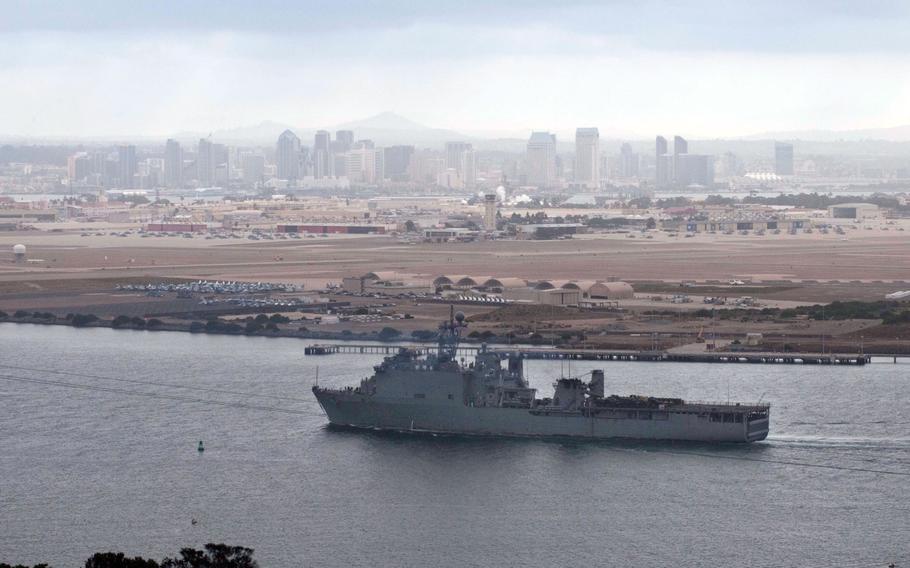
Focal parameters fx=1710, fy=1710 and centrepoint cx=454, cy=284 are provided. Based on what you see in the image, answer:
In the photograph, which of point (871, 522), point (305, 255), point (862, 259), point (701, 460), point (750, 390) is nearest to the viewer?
point (871, 522)

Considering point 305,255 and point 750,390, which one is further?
point 305,255

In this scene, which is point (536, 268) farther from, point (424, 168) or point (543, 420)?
point (424, 168)

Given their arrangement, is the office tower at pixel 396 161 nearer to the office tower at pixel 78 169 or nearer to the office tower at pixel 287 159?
the office tower at pixel 287 159

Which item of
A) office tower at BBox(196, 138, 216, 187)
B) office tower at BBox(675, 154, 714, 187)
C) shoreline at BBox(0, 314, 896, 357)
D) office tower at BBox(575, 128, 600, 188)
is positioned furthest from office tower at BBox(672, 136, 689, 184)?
shoreline at BBox(0, 314, 896, 357)

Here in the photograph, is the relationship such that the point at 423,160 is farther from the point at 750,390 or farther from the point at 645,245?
the point at 750,390

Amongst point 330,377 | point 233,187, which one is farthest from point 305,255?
point 233,187

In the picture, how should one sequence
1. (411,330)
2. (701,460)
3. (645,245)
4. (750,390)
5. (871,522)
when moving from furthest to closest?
(645,245), (411,330), (750,390), (701,460), (871,522)

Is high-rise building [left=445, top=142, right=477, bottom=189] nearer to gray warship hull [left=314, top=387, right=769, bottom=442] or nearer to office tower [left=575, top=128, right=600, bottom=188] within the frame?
office tower [left=575, top=128, right=600, bottom=188]
